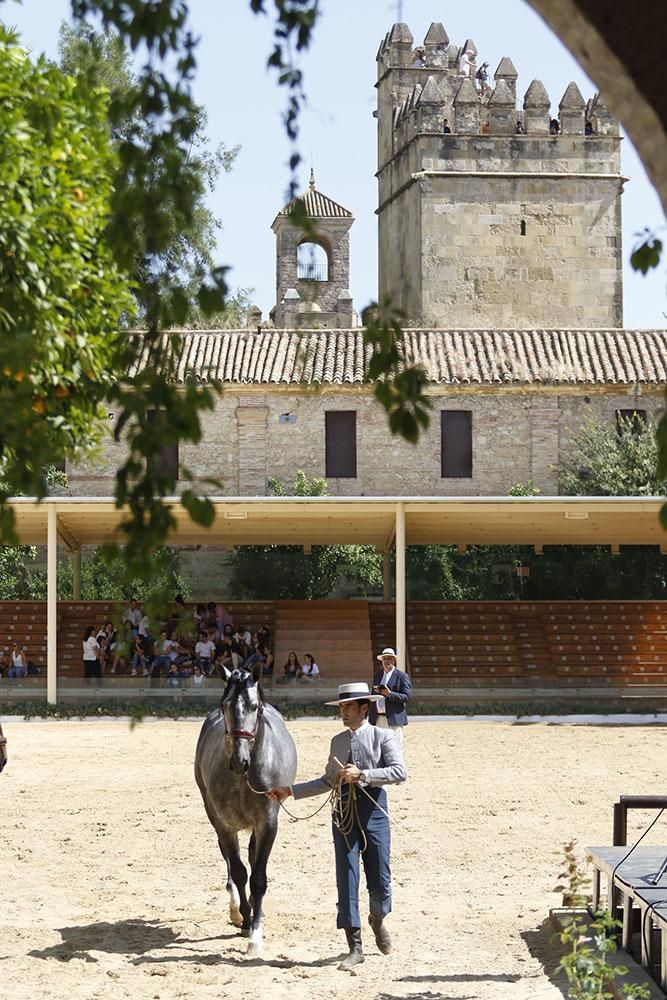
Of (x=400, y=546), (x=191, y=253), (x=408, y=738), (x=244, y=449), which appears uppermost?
(x=191, y=253)

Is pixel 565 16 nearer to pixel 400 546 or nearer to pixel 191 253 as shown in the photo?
pixel 400 546

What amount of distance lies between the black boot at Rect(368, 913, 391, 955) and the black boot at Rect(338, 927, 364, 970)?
110 mm

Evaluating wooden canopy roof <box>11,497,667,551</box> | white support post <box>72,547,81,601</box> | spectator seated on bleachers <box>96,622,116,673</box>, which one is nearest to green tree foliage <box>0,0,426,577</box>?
wooden canopy roof <box>11,497,667,551</box>

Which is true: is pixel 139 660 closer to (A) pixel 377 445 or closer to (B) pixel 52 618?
(B) pixel 52 618

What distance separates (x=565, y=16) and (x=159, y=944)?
8.53 metres

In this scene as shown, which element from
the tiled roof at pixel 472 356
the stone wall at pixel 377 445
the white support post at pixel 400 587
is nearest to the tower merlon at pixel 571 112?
the tiled roof at pixel 472 356

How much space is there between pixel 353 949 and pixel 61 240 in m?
4.67

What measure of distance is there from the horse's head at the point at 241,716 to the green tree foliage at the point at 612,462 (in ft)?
89.8

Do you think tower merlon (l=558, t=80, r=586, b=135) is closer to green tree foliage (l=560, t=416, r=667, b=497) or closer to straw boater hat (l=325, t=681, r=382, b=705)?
green tree foliage (l=560, t=416, r=667, b=497)

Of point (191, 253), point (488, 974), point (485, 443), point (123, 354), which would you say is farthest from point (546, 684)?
point (123, 354)

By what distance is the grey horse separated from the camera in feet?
32.9

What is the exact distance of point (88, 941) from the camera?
410 inches

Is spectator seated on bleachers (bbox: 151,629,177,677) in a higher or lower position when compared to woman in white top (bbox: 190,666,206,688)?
higher

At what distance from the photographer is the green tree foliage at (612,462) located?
36844 millimetres
